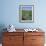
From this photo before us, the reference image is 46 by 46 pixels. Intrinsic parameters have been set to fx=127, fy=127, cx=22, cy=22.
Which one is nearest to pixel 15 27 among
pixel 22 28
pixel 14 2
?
pixel 22 28

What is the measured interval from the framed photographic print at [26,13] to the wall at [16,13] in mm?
98

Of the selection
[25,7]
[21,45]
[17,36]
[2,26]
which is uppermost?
[25,7]

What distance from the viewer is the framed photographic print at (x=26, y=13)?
4.09m

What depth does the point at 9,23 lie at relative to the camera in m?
4.12

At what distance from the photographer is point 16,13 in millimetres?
4109

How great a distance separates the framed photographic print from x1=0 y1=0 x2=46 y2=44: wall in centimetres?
10

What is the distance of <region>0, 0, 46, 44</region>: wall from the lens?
4086 mm

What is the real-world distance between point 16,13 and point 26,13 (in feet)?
1.07

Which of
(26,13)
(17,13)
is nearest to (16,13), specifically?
(17,13)

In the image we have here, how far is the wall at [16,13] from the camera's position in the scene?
409cm

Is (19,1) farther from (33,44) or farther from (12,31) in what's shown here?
(33,44)

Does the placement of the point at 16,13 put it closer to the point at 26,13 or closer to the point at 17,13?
the point at 17,13

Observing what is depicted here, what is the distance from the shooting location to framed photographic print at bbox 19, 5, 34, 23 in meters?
4.09

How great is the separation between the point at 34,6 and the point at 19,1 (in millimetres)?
512
